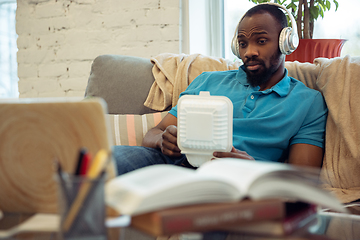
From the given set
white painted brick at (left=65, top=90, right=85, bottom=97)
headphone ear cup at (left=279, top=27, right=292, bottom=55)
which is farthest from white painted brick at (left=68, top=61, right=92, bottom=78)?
headphone ear cup at (left=279, top=27, right=292, bottom=55)

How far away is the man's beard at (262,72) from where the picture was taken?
52.7 inches

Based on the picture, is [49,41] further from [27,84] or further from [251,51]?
[251,51]

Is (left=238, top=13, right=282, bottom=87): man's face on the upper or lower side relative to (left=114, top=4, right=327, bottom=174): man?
upper

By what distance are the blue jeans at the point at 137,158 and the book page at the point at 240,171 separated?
0.54m

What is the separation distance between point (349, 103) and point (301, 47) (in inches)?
21.6

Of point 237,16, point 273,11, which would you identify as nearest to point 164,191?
point 273,11

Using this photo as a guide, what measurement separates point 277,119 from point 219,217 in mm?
884

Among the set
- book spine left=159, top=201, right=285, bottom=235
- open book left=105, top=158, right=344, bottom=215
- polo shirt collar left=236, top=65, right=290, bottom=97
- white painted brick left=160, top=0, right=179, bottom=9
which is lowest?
book spine left=159, top=201, right=285, bottom=235

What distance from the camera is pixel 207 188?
46 cm

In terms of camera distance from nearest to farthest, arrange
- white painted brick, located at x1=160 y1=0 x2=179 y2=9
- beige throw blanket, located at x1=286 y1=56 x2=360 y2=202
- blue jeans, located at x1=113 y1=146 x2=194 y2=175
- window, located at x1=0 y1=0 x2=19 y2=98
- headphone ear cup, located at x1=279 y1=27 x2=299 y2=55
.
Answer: blue jeans, located at x1=113 y1=146 x2=194 y2=175 → beige throw blanket, located at x1=286 y1=56 x2=360 y2=202 → headphone ear cup, located at x1=279 y1=27 x2=299 y2=55 → white painted brick, located at x1=160 y1=0 x2=179 y2=9 → window, located at x1=0 y1=0 x2=19 y2=98

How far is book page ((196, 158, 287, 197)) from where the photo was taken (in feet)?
1.55

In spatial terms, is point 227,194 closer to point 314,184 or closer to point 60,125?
point 314,184

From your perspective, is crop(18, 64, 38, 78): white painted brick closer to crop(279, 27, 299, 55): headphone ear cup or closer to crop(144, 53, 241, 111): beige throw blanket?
crop(144, 53, 241, 111): beige throw blanket

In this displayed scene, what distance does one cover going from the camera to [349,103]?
1.22 meters
